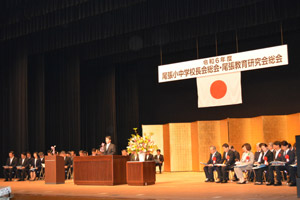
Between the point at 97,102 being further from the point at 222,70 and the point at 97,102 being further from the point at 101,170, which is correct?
the point at 222,70

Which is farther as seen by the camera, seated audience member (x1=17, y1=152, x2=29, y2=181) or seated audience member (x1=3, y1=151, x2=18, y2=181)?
seated audience member (x1=3, y1=151, x2=18, y2=181)

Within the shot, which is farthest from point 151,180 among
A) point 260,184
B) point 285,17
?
point 285,17

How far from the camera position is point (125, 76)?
1883cm

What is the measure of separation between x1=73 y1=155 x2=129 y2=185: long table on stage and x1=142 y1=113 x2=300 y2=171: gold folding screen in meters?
5.51

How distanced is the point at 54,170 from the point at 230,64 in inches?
217

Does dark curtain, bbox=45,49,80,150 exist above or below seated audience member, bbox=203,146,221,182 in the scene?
above

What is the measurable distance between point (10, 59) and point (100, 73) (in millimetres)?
4025

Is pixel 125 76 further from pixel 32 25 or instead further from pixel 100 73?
pixel 32 25

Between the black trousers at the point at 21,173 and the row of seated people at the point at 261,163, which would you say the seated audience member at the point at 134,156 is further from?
the black trousers at the point at 21,173

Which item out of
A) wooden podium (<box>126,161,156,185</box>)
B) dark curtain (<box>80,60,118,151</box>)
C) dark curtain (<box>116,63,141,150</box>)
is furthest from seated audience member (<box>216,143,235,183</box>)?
dark curtain (<box>116,63,141,150</box>)

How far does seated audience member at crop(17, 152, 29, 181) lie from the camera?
45.8 ft

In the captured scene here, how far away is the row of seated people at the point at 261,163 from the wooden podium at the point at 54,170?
4008mm

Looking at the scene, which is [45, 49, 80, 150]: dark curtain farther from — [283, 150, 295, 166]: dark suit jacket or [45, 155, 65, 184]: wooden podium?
[283, 150, 295, 166]: dark suit jacket

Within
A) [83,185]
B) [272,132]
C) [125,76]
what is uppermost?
[125,76]
